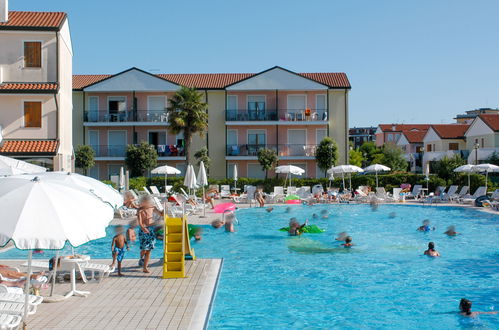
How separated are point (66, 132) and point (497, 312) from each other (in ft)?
76.2

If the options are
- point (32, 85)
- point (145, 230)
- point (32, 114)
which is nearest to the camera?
point (145, 230)

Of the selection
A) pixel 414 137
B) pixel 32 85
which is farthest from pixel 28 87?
pixel 414 137

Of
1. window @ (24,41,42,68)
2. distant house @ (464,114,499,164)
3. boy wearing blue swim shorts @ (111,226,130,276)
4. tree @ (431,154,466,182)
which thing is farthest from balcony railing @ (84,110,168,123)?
boy wearing blue swim shorts @ (111,226,130,276)

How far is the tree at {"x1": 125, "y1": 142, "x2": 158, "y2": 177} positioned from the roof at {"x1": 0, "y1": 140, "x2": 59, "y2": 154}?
14.2 m

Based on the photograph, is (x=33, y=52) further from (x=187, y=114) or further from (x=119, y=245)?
(x=119, y=245)

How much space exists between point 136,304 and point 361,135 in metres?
135

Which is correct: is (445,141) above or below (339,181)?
above

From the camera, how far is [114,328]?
7.71 m

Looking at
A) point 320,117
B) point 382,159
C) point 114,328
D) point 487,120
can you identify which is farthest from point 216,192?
point 382,159

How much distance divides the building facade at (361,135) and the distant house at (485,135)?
256 ft

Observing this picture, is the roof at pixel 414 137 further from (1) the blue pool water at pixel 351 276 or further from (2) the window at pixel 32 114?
(2) the window at pixel 32 114

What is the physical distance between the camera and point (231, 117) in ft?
145

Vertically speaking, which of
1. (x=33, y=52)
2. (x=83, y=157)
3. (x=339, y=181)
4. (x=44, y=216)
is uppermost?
(x=33, y=52)

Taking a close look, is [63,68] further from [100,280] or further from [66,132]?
[100,280]
